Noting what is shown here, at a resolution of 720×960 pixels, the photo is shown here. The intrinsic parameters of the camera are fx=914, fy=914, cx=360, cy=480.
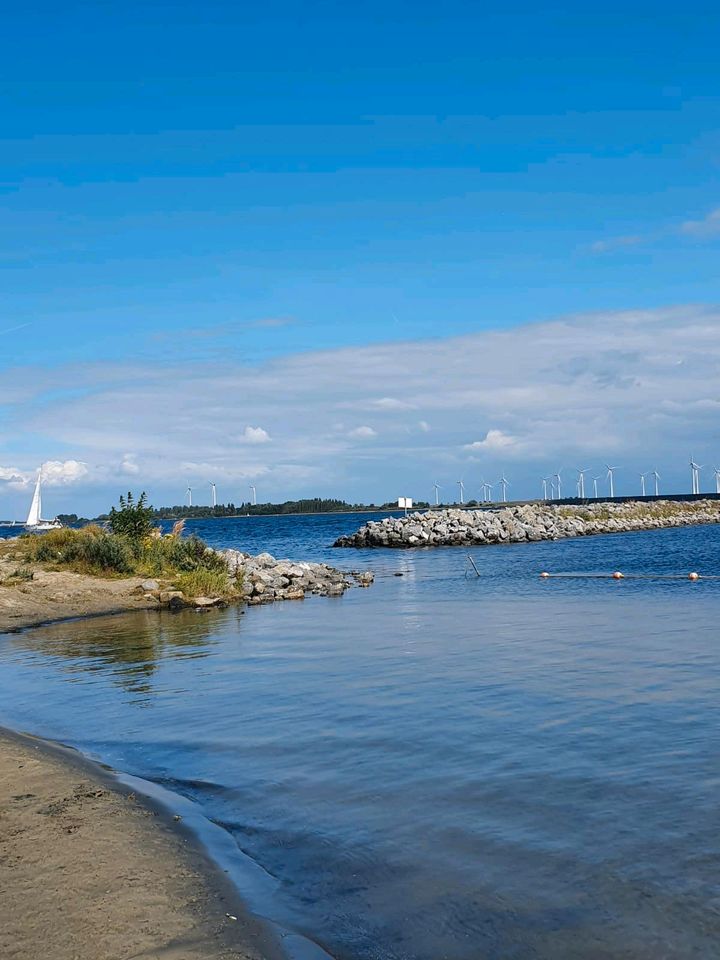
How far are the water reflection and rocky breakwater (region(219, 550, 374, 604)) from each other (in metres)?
3.87

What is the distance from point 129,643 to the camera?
1972cm

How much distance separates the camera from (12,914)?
→ 545cm

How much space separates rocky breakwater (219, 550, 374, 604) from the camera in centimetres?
3016

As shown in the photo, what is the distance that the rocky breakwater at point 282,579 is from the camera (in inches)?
1187

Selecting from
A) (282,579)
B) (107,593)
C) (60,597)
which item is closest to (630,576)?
(282,579)

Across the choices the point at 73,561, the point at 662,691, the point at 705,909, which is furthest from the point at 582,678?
the point at 73,561

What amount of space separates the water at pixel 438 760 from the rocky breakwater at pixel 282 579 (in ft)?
26.2

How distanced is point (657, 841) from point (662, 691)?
19.2ft

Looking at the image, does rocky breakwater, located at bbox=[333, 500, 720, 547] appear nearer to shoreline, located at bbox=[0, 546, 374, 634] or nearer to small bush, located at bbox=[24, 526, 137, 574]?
shoreline, located at bbox=[0, 546, 374, 634]

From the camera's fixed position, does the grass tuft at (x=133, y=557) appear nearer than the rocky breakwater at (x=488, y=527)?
Yes

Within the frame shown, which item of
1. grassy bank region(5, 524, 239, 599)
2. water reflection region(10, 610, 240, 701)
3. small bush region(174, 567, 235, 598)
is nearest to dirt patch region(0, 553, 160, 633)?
grassy bank region(5, 524, 239, 599)

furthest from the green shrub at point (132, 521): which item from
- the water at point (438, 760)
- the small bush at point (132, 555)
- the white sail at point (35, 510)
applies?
the white sail at point (35, 510)

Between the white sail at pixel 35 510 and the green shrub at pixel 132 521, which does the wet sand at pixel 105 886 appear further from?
the white sail at pixel 35 510

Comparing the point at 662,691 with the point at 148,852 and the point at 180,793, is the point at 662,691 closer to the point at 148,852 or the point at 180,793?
the point at 180,793
